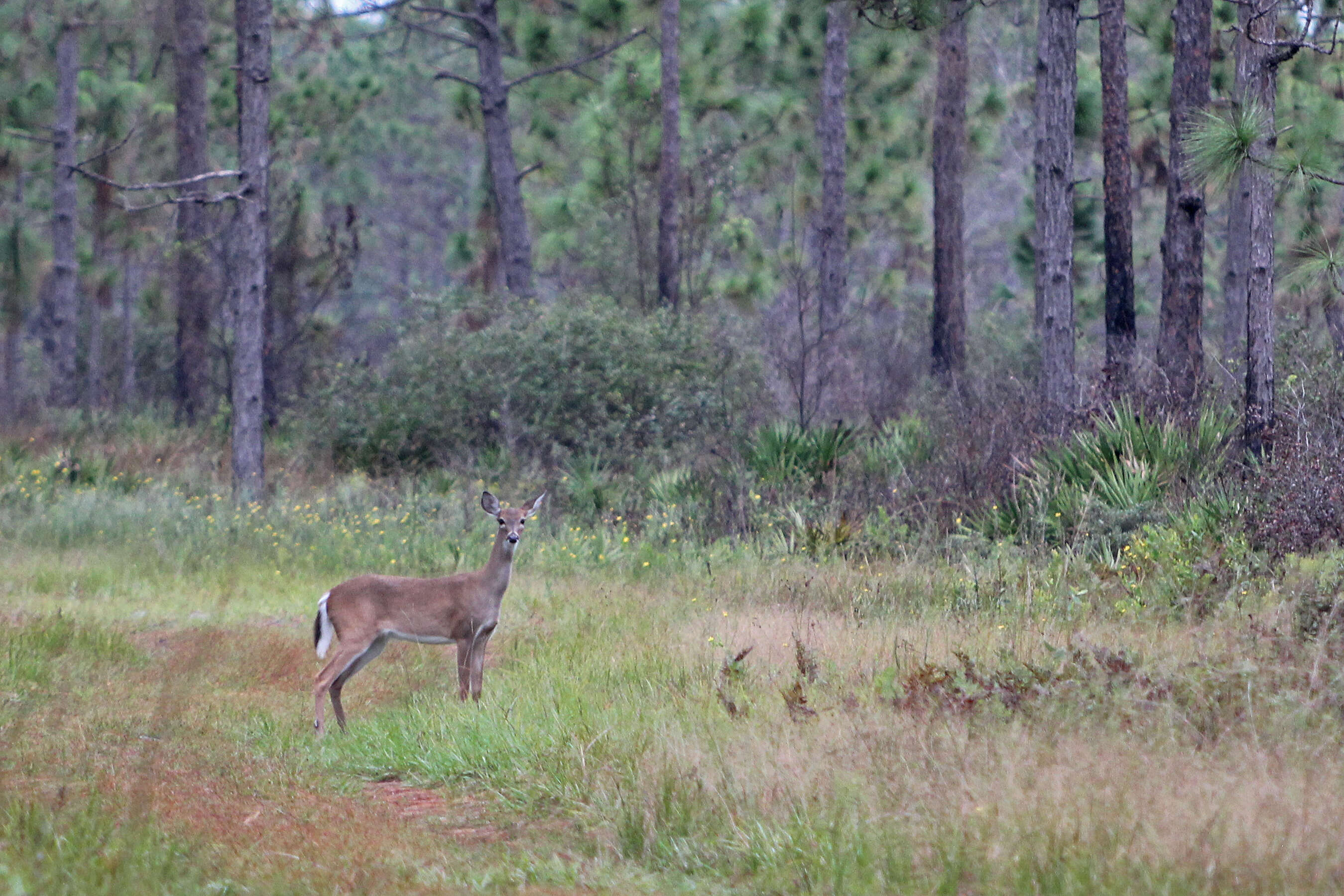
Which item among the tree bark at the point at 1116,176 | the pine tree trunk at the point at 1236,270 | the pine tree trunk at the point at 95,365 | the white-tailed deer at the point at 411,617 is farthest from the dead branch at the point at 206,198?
the pine tree trunk at the point at 1236,270

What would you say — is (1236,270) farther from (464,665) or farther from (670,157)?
(464,665)

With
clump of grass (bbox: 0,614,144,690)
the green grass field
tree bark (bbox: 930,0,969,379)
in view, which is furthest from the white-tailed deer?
tree bark (bbox: 930,0,969,379)

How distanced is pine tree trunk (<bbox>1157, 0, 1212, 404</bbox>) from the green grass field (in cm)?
692

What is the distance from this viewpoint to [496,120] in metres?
25.2

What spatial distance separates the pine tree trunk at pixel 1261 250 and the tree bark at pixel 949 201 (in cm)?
1145

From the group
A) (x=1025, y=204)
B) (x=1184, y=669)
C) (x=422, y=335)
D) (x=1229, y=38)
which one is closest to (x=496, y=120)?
(x=422, y=335)

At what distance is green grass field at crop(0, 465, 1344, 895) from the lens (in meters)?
4.88

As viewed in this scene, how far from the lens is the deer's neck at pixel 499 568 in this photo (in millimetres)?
9219

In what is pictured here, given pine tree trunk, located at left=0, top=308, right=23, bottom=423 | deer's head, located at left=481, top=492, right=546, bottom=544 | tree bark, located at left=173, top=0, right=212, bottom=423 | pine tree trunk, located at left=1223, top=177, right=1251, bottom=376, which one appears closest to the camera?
deer's head, located at left=481, top=492, right=546, bottom=544

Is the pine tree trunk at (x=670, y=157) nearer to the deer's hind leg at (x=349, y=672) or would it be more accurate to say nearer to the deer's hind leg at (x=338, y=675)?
the deer's hind leg at (x=349, y=672)

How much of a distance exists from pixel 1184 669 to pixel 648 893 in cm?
323

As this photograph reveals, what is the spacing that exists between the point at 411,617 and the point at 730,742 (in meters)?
3.28

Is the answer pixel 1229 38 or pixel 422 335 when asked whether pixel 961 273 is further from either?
pixel 422 335

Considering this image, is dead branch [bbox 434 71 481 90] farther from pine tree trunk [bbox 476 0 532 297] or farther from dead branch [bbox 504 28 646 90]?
dead branch [bbox 504 28 646 90]
